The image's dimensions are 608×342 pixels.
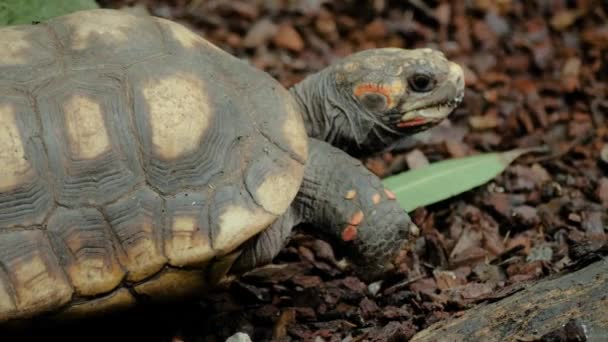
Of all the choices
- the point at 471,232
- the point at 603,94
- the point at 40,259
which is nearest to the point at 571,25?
the point at 603,94

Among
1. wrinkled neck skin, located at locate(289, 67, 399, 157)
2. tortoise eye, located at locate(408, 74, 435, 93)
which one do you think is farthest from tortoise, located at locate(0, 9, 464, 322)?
→ tortoise eye, located at locate(408, 74, 435, 93)

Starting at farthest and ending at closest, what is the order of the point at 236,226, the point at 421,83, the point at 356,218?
the point at 421,83 < the point at 356,218 < the point at 236,226

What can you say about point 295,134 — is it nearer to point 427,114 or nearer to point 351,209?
point 351,209

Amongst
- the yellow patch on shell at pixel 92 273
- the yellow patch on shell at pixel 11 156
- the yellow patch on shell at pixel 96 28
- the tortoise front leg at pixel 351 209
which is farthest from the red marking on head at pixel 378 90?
the yellow patch on shell at pixel 11 156

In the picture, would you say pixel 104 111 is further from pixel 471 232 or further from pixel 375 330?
pixel 471 232

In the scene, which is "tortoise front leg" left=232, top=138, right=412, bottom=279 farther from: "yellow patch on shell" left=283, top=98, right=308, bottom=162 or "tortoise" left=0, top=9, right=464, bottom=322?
"yellow patch on shell" left=283, top=98, right=308, bottom=162

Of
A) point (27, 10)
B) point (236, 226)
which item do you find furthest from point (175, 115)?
point (27, 10)
